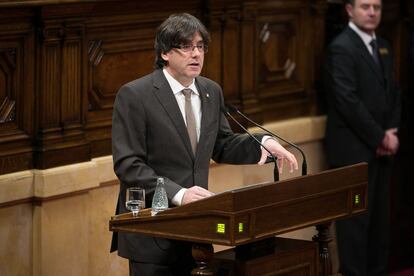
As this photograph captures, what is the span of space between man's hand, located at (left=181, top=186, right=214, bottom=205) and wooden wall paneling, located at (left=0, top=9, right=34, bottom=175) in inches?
56.8

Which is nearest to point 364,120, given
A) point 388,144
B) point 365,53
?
point 388,144

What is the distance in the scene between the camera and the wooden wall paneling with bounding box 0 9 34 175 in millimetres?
6023

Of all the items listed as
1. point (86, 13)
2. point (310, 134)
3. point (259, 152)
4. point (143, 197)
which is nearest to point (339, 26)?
point (310, 134)

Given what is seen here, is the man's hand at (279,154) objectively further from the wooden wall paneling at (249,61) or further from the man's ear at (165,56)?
the wooden wall paneling at (249,61)

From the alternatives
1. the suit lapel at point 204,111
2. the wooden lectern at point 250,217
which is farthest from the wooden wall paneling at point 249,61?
the wooden lectern at point 250,217

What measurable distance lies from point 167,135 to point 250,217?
641mm

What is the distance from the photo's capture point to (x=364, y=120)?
24.9 ft

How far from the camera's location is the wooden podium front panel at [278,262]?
5031 millimetres

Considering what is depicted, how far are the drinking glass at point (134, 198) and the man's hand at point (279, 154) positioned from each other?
0.65 m

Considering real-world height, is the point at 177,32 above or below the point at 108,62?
above

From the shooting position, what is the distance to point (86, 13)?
632cm

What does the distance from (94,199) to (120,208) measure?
4.33ft

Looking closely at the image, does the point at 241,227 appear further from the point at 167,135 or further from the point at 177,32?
the point at 177,32

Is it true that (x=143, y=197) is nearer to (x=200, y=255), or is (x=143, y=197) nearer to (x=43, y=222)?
(x=200, y=255)
